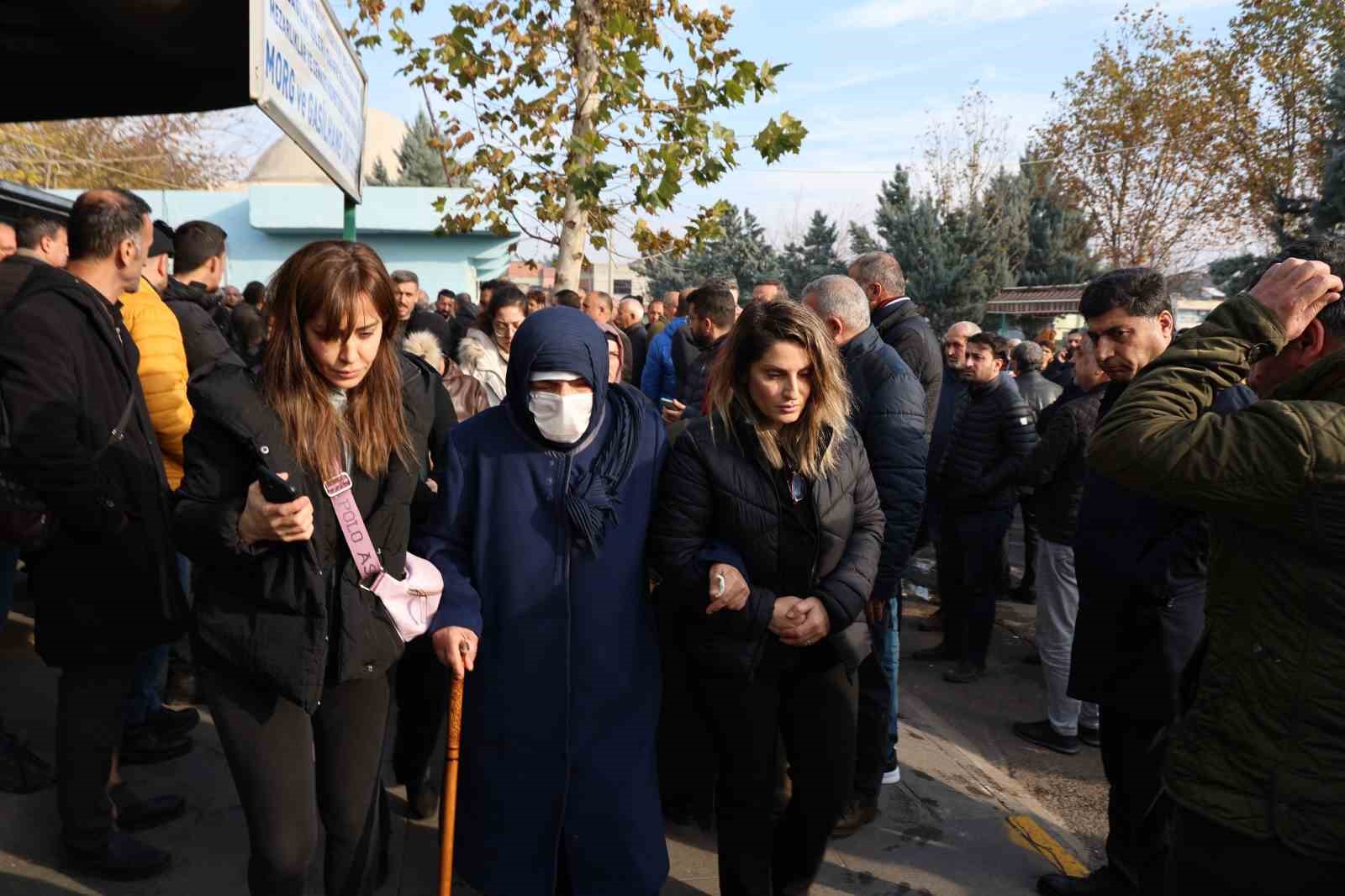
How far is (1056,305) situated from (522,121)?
14.7m

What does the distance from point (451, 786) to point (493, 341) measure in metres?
3.18

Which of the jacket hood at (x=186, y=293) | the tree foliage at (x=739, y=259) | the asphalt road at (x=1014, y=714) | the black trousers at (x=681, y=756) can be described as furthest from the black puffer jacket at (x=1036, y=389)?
the tree foliage at (x=739, y=259)

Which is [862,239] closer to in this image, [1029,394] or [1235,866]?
[1029,394]

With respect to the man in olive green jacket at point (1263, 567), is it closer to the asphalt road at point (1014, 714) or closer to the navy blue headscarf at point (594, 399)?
the navy blue headscarf at point (594, 399)

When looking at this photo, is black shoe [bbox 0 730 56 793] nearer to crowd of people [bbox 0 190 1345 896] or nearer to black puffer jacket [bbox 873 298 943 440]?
crowd of people [bbox 0 190 1345 896]

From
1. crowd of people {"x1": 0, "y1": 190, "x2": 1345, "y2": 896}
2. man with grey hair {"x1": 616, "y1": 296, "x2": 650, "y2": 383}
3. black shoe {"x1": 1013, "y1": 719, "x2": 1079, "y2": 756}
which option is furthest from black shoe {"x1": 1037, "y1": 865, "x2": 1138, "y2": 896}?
man with grey hair {"x1": 616, "y1": 296, "x2": 650, "y2": 383}

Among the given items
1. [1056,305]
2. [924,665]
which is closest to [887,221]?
[1056,305]

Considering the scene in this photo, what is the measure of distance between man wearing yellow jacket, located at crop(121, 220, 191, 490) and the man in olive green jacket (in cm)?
335

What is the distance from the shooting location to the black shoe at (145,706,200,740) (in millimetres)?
4070

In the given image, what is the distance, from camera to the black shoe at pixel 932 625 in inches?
263

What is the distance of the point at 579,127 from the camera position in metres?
9.02

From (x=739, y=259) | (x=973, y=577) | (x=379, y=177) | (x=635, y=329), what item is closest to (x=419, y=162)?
(x=379, y=177)

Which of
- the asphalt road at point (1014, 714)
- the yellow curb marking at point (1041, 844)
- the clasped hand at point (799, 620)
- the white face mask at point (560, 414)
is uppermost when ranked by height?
the white face mask at point (560, 414)

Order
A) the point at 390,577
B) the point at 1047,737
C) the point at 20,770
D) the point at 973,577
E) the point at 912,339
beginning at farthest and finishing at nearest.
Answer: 1. the point at 973,577
2. the point at 1047,737
3. the point at 912,339
4. the point at 20,770
5. the point at 390,577
